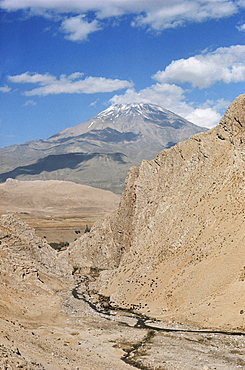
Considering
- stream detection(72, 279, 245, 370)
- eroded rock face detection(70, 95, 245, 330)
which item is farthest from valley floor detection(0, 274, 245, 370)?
eroded rock face detection(70, 95, 245, 330)

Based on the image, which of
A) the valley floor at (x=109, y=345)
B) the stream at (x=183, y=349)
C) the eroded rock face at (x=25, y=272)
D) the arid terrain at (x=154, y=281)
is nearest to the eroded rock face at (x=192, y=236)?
the arid terrain at (x=154, y=281)

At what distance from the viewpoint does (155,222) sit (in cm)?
5097

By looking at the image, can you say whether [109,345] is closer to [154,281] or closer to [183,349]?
[183,349]

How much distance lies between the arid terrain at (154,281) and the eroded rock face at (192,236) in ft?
0.38

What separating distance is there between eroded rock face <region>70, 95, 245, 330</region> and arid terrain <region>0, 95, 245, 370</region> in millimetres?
117

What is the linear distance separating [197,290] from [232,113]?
2027cm

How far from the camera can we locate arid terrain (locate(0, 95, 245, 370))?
2820cm

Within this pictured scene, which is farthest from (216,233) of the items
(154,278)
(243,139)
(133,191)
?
(133,191)

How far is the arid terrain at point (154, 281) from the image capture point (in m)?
28.2

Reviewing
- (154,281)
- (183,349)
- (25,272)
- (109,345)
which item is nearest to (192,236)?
(154,281)

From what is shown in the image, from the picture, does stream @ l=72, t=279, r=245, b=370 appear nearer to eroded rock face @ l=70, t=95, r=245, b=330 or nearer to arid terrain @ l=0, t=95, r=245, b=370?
arid terrain @ l=0, t=95, r=245, b=370

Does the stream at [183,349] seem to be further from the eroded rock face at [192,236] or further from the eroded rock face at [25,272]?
the eroded rock face at [25,272]

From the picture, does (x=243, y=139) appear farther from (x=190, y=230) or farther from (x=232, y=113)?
(x=190, y=230)

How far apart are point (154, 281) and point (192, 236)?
564 centimetres
